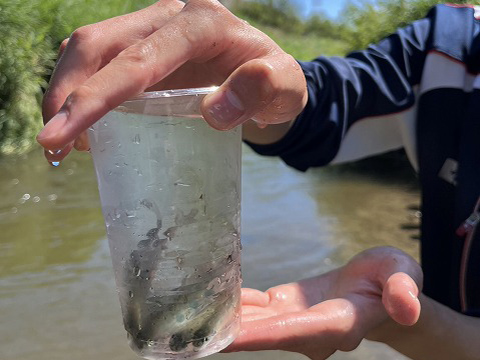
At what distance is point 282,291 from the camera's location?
45.4 inches

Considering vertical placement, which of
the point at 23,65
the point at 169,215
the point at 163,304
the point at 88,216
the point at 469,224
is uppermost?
the point at 169,215

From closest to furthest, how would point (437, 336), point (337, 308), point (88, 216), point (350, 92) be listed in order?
point (337, 308) → point (437, 336) → point (350, 92) → point (88, 216)

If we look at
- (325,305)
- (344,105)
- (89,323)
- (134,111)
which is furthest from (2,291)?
(134,111)

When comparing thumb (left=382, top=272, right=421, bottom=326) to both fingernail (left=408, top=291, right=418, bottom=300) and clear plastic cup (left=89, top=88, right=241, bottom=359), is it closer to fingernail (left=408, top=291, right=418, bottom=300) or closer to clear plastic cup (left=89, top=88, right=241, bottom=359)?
fingernail (left=408, top=291, right=418, bottom=300)

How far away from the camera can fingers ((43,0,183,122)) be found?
0.81 meters

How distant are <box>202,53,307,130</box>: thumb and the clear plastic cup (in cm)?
3

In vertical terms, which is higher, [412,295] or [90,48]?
[90,48]

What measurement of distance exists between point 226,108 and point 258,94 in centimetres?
7

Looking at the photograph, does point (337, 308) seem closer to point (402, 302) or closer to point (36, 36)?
point (402, 302)

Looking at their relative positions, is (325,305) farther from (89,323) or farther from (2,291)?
(2,291)

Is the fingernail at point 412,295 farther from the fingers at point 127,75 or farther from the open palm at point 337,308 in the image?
the fingers at point 127,75

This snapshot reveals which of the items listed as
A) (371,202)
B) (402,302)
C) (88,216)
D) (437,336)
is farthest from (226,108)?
(371,202)

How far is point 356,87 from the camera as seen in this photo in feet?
5.11

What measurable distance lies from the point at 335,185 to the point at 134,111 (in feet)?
12.2
